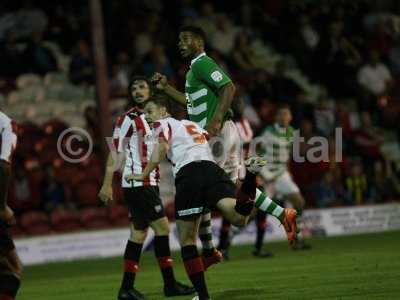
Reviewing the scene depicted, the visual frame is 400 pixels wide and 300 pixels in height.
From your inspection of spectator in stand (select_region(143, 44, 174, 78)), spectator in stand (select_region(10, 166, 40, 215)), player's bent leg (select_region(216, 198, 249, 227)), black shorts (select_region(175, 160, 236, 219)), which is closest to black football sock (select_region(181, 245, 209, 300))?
black shorts (select_region(175, 160, 236, 219))

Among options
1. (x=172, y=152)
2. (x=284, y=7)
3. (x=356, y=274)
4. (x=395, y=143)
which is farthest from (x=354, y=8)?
(x=172, y=152)

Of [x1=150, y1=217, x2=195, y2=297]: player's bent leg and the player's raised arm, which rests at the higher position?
the player's raised arm

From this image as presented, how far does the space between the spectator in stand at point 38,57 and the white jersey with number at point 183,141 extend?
1168cm

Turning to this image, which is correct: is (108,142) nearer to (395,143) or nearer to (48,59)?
(48,59)

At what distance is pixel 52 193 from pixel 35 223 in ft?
2.29

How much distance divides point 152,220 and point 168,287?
752 mm

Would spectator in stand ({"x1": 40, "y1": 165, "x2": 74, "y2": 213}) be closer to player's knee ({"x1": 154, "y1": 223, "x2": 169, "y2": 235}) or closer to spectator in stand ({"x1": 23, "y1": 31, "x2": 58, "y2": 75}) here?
spectator in stand ({"x1": 23, "y1": 31, "x2": 58, "y2": 75})

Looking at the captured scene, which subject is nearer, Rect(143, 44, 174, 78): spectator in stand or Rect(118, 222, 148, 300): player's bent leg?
Rect(118, 222, 148, 300): player's bent leg

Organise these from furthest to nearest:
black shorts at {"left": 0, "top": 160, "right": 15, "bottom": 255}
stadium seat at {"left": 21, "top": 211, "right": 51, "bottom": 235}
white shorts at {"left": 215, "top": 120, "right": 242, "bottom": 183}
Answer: stadium seat at {"left": 21, "top": 211, "right": 51, "bottom": 235} → white shorts at {"left": 215, "top": 120, "right": 242, "bottom": 183} → black shorts at {"left": 0, "top": 160, "right": 15, "bottom": 255}

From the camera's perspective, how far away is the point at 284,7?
24625 millimetres

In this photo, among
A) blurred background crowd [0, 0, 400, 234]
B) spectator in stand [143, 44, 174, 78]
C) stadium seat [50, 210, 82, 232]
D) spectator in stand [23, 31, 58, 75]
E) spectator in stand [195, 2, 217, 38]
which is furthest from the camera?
spectator in stand [195, 2, 217, 38]

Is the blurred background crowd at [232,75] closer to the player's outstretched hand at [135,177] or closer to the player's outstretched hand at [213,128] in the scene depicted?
the player's outstretched hand at [135,177]

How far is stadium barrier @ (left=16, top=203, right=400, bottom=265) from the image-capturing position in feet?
58.6

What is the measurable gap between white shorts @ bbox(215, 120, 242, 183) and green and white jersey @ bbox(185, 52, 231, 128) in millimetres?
1810
